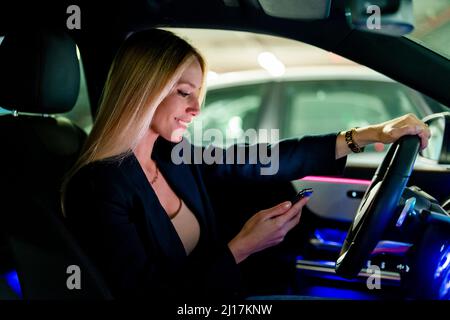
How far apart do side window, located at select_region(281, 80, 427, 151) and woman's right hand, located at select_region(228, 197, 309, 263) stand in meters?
1.93

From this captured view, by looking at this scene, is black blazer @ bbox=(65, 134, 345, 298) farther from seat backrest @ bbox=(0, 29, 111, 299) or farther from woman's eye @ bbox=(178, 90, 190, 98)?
woman's eye @ bbox=(178, 90, 190, 98)

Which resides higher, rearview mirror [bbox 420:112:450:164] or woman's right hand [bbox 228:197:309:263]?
rearview mirror [bbox 420:112:450:164]

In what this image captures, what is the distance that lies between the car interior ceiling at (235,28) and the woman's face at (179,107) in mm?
185

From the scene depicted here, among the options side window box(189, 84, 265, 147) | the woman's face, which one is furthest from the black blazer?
side window box(189, 84, 265, 147)

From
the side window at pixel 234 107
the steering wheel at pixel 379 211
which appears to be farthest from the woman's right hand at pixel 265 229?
the side window at pixel 234 107

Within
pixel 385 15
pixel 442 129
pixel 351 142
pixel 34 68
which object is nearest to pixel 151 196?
pixel 34 68

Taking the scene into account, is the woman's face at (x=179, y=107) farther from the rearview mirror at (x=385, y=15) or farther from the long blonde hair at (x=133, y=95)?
the rearview mirror at (x=385, y=15)

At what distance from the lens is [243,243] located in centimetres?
149

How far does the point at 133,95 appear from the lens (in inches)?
61.1

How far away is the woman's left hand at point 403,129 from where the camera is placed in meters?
1.47

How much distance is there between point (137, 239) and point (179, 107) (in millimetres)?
379

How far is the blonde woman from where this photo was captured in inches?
57.4

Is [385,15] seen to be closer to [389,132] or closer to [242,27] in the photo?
[389,132]

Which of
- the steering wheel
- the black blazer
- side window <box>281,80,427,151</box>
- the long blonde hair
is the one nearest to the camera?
the steering wheel
